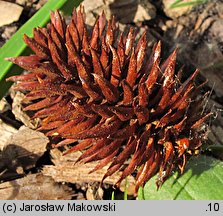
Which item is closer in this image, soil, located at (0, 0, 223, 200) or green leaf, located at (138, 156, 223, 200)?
green leaf, located at (138, 156, 223, 200)

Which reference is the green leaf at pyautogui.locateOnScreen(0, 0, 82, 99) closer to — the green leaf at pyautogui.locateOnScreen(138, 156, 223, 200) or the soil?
the soil

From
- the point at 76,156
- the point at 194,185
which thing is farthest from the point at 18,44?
the point at 194,185

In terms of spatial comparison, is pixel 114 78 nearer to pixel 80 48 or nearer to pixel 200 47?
pixel 80 48

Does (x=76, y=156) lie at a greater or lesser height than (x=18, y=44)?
lesser

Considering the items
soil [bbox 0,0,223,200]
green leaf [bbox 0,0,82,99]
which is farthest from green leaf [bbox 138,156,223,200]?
green leaf [bbox 0,0,82,99]

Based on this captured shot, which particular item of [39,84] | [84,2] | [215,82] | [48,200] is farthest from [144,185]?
[84,2]

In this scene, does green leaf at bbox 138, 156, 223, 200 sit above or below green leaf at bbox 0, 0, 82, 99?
below

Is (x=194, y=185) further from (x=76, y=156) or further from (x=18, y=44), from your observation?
(x=18, y=44)
